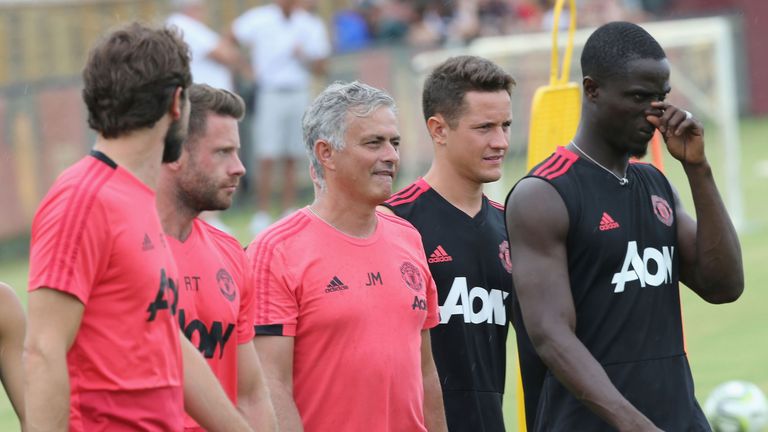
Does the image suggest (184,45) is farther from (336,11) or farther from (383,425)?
(336,11)

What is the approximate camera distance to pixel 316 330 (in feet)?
16.9

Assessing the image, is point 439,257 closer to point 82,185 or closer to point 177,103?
point 177,103

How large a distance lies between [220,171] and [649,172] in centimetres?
171

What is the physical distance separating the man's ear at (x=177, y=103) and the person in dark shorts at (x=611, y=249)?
4.98 feet

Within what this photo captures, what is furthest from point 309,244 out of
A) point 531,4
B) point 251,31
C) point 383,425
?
point 531,4

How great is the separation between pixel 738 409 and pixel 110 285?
5.80m

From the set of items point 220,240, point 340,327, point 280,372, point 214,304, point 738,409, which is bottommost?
point 738,409

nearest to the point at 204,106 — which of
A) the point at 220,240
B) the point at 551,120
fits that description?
the point at 220,240

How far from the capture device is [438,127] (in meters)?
6.32

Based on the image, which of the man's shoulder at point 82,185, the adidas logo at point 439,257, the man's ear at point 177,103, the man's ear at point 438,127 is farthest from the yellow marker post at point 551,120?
the man's shoulder at point 82,185

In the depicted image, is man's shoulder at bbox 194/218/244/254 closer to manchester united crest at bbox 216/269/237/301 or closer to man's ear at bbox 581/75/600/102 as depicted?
manchester united crest at bbox 216/269/237/301

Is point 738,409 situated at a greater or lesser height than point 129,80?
lesser

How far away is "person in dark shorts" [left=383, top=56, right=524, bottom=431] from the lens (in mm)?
5934

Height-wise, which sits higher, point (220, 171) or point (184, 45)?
point (184, 45)
